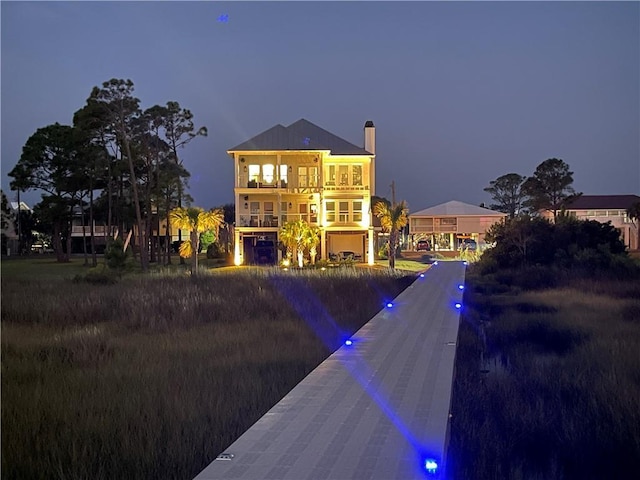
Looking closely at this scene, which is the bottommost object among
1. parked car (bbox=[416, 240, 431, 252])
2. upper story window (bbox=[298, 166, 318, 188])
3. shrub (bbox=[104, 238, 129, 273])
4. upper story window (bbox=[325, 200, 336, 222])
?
shrub (bbox=[104, 238, 129, 273])

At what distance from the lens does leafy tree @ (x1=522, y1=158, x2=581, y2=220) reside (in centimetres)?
5491

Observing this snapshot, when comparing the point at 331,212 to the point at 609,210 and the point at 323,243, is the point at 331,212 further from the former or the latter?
the point at 609,210

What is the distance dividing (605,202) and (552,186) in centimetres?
1450

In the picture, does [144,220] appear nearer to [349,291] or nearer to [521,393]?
[349,291]

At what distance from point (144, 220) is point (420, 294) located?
103 ft

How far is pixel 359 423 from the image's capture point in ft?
18.7

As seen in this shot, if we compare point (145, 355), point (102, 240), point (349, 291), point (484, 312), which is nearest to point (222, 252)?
point (102, 240)

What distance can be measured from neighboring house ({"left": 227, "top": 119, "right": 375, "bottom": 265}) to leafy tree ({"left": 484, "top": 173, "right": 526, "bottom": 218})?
34.4 m

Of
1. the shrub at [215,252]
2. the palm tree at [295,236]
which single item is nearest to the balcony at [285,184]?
the palm tree at [295,236]

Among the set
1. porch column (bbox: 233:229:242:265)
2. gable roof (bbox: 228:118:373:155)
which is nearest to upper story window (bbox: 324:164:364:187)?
gable roof (bbox: 228:118:373:155)

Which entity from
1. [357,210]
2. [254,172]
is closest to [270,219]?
[254,172]

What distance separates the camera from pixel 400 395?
664 centimetres

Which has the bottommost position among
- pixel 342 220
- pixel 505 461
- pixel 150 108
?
pixel 505 461

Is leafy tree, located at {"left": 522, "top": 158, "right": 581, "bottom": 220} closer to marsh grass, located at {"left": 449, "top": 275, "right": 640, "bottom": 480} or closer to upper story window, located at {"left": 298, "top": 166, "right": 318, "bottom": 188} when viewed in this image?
upper story window, located at {"left": 298, "top": 166, "right": 318, "bottom": 188}
